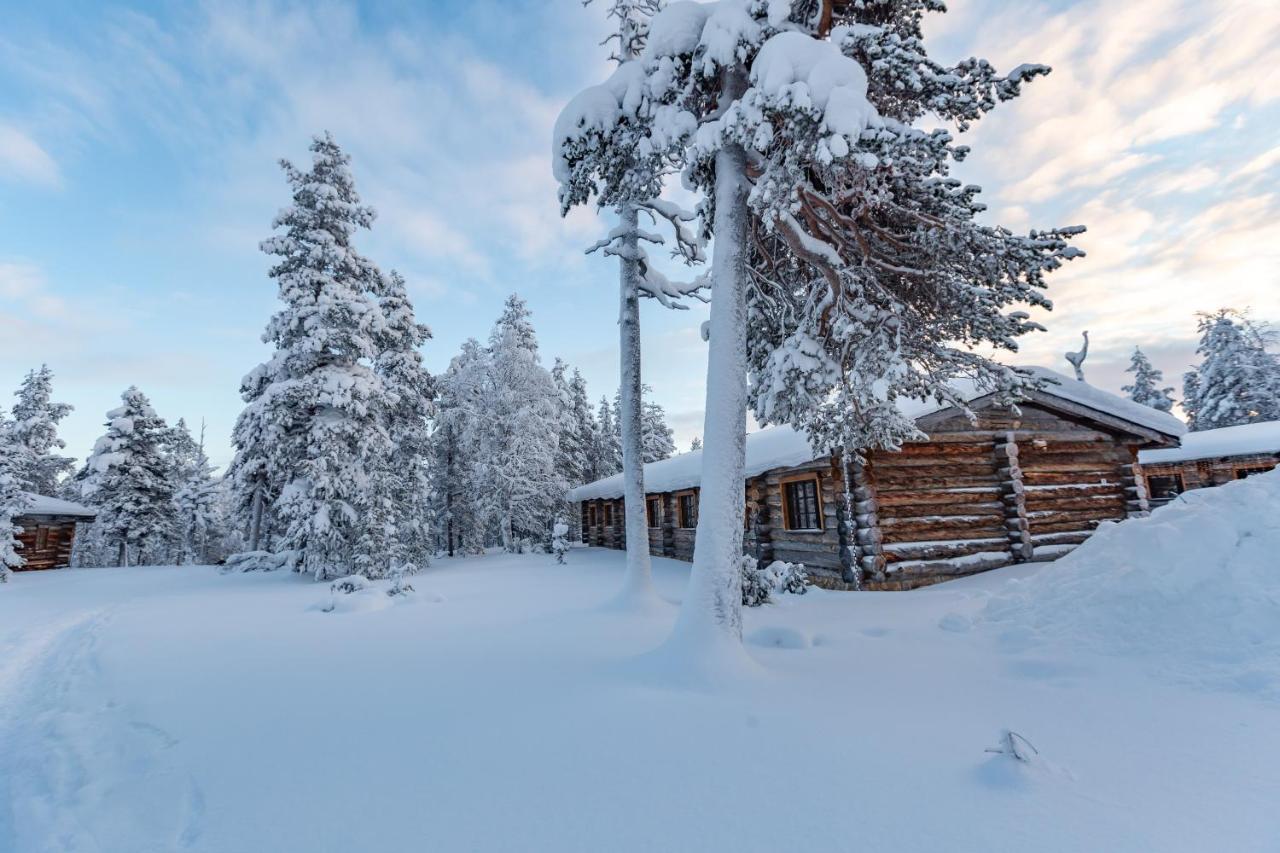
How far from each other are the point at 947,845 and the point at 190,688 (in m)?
7.48

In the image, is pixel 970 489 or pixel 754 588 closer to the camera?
pixel 754 588

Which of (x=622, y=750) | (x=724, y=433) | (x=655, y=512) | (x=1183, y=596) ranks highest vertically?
(x=724, y=433)

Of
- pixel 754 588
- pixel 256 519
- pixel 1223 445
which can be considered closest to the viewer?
pixel 754 588

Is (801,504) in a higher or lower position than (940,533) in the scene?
higher

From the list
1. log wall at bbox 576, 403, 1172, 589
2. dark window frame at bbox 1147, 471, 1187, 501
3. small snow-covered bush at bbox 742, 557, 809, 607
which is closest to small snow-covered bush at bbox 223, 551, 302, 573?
small snow-covered bush at bbox 742, 557, 809, 607

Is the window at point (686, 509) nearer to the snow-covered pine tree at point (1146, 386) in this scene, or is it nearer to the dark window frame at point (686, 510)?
the dark window frame at point (686, 510)

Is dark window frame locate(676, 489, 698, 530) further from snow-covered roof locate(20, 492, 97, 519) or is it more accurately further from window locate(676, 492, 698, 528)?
snow-covered roof locate(20, 492, 97, 519)

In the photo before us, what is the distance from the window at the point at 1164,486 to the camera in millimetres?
22406

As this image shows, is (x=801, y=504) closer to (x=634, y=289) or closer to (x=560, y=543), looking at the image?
(x=634, y=289)

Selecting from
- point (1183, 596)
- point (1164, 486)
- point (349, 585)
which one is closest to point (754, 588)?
point (1183, 596)

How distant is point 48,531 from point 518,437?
25311mm

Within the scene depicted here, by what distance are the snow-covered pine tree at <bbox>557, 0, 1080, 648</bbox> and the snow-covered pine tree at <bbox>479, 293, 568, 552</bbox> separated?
1955 cm

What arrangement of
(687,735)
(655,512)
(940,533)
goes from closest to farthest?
(687,735), (940,533), (655,512)

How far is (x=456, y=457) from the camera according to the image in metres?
30.7
